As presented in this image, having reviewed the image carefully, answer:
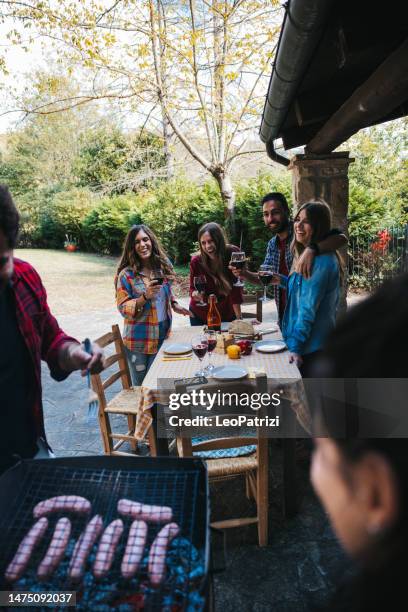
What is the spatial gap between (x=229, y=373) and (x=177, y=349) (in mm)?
723

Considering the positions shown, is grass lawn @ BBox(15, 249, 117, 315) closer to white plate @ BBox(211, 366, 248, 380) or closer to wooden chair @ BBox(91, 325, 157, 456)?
wooden chair @ BBox(91, 325, 157, 456)

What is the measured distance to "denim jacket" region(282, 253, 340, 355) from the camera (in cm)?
326

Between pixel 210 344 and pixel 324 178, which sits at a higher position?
pixel 324 178

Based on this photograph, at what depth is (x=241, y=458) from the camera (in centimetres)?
284

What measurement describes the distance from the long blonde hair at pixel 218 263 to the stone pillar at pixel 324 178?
1841mm

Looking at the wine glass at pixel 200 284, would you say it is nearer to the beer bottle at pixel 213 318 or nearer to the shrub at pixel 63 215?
the beer bottle at pixel 213 318

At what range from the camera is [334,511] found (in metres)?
0.68

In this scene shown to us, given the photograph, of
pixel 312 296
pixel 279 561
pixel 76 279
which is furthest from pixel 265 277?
pixel 76 279

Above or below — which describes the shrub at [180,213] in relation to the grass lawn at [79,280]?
above

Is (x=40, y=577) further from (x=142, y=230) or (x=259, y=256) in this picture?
(x=259, y=256)

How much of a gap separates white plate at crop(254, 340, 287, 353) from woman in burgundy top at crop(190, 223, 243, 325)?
0.83 metres

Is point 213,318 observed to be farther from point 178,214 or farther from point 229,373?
point 178,214

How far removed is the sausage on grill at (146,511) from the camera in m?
1.71

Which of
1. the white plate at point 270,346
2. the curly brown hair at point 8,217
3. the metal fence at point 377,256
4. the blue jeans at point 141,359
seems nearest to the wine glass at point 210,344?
the white plate at point 270,346
